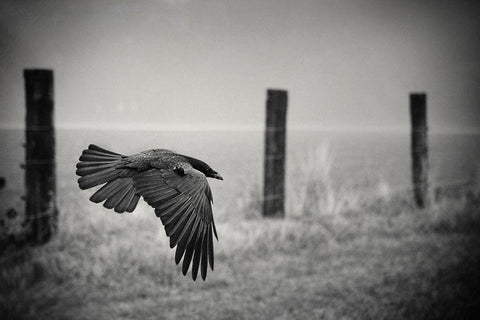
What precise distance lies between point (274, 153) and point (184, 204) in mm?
4276

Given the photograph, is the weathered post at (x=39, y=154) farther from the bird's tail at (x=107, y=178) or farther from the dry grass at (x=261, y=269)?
the bird's tail at (x=107, y=178)

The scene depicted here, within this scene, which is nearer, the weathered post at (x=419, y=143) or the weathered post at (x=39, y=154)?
the weathered post at (x=39, y=154)

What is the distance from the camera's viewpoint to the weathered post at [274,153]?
5.46 m

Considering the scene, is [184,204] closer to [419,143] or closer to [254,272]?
[254,272]

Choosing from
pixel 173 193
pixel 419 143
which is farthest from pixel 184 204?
pixel 419 143

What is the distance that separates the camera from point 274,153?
5.48 m

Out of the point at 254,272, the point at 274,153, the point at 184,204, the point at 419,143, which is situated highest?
the point at 419,143

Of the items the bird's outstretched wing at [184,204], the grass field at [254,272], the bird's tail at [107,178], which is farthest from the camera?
the grass field at [254,272]

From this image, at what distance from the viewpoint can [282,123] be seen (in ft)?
18.1

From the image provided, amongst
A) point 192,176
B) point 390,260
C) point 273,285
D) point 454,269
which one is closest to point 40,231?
point 273,285

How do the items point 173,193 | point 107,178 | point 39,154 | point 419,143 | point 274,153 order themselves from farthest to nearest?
point 419,143, point 274,153, point 39,154, point 107,178, point 173,193

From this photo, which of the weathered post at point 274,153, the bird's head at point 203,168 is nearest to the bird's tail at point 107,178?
the bird's head at point 203,168

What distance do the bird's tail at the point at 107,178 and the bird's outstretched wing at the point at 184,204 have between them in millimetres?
113

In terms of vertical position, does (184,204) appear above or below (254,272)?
above
